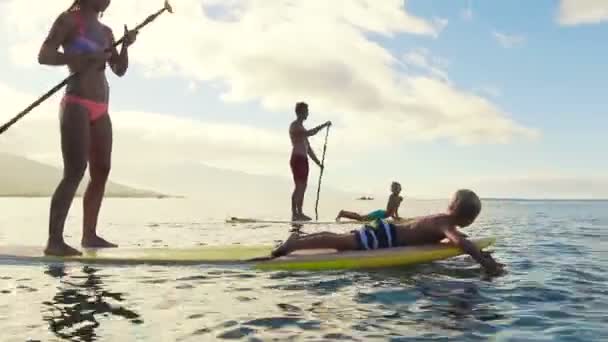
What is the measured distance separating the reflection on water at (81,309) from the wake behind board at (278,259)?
0.93 meters

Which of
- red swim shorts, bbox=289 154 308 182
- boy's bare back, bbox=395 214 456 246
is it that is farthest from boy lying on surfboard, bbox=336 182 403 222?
boy's bare back, bbox=395 214 456 246

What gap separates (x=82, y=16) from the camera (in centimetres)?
771

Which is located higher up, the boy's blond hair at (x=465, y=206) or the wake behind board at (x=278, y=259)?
the boy's blond hair at (x=465, y=206)

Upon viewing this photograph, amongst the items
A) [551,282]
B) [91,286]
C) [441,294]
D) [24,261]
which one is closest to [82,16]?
[24,261]

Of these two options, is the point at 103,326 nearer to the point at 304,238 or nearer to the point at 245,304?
the point at 245,304

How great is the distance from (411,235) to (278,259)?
1689 millimetres

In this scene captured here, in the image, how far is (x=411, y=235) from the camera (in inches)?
293

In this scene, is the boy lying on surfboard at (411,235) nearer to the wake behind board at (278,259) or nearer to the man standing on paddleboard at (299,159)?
the wake behind board at (278,259)

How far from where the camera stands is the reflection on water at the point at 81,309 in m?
4.10

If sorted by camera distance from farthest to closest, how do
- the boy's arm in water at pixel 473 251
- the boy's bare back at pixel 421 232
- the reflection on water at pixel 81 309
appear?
1. the boy's bare back at pixel 421 232
2. the boy's arm in water at pixel 473 251
3. the reflection on water at pixel 81 309

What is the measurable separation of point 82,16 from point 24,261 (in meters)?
2.99

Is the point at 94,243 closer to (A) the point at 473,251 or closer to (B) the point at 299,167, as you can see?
(A) the point at 473,251

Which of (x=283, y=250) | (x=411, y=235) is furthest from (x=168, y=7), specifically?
(x=411, y=235)

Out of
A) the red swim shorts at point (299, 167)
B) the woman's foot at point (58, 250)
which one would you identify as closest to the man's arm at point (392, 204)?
the red swim shorts at point (299, 167)
